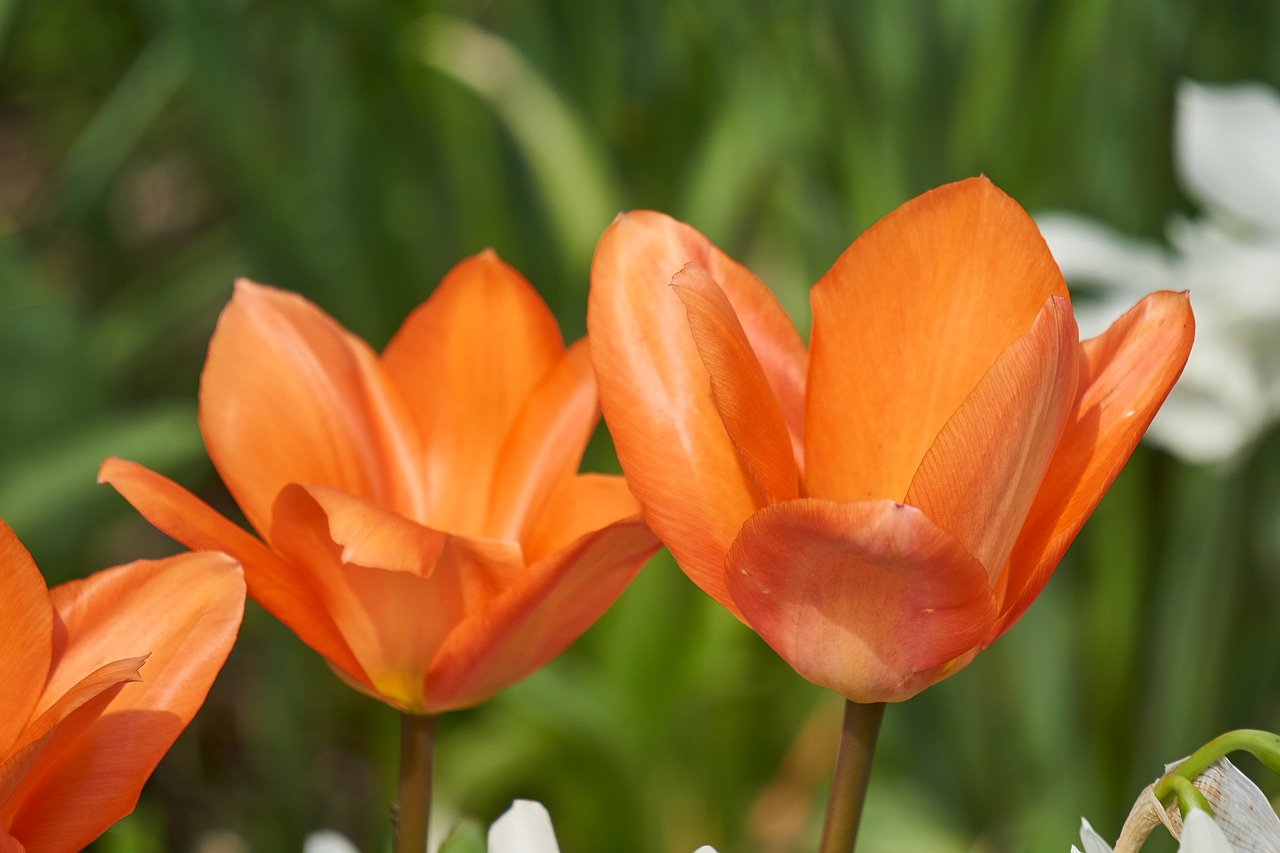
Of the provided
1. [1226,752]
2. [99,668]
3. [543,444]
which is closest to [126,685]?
[99,668]

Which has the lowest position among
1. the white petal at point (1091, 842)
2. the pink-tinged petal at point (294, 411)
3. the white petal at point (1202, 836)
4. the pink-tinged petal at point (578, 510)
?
the white petal at point (1091, 842)

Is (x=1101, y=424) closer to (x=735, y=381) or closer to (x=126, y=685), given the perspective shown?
(x=735, y=381)

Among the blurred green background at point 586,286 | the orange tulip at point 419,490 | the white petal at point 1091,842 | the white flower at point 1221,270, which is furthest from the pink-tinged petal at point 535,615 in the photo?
the blurred green background at point 586,286

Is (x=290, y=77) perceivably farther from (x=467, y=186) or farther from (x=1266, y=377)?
(x=1266, y=377)

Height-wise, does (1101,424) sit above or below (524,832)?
above

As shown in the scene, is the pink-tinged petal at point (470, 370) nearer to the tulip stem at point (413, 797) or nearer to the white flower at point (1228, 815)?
the tulip stem at point (413, 797)
